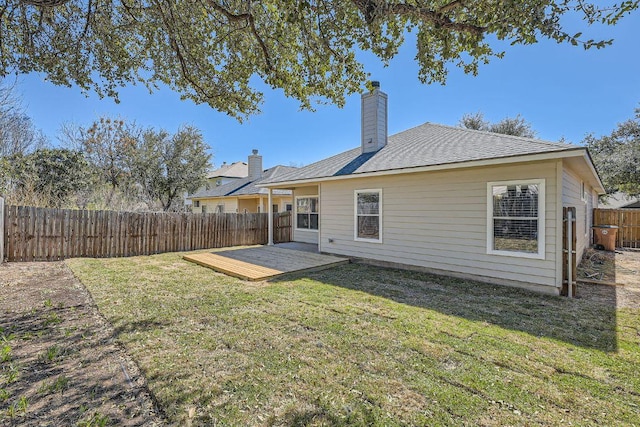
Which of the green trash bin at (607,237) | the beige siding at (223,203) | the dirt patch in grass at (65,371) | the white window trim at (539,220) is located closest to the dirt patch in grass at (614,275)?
the green trash bin at (607,237)

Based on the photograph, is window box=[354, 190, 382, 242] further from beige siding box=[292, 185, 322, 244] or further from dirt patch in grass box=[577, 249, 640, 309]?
dirt patch in grass box=[577, 249, 640, 309]

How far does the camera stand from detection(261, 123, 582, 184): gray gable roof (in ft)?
19.0

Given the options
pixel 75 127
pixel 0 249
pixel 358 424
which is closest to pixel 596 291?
pixel 358 424

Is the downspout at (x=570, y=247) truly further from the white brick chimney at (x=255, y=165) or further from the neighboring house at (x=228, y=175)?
the neighboring house at (x=228, y=175)

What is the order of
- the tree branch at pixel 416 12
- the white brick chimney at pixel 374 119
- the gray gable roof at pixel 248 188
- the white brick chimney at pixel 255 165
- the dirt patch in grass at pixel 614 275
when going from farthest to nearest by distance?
the white brick chimney at pixel 255 165, the gray gable roof at pixel 248 188, the white brick chimney at pixel 374 119, the dirt patch in grass at pixel 614 275, the tree branch at pixel 416 12

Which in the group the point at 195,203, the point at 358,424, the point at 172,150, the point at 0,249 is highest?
the point at 172,150

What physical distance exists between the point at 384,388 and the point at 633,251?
13.9 meters

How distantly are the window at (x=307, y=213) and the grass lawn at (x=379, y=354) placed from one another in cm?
651

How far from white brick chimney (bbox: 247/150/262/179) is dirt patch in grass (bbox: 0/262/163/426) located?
53.2ft

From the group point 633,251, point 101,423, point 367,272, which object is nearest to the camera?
point 101,423

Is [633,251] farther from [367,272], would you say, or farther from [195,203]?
[195,203]

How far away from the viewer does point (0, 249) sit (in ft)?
24.2

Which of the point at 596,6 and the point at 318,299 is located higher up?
the point at 596,6

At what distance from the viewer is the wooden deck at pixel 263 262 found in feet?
22.6
